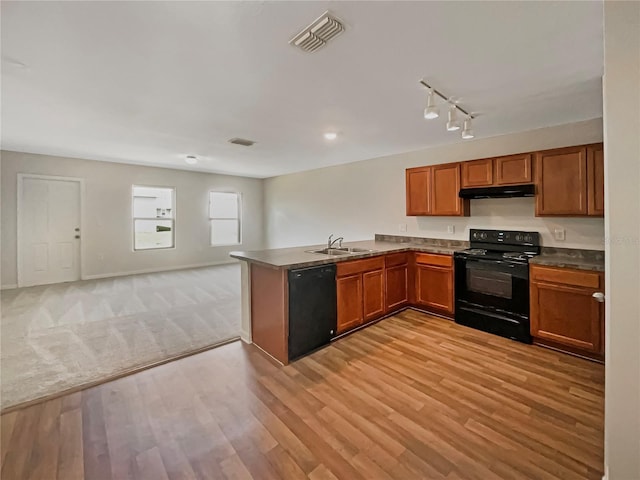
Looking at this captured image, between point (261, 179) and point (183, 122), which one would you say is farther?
point (261, 179)

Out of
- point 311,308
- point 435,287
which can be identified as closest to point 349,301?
point 311,308

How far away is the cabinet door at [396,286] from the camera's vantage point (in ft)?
12.3

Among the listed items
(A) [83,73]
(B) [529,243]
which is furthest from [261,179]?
(B) [529,243]

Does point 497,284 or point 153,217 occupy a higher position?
point 153,217

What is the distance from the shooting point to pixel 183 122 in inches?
134

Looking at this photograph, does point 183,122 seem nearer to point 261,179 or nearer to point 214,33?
point 214,33

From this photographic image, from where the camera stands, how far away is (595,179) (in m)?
2.84

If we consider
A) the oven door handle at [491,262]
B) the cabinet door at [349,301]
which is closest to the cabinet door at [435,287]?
the oven door handle at [491,262]

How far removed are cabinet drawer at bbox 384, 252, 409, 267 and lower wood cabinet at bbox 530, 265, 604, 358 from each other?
145 cm

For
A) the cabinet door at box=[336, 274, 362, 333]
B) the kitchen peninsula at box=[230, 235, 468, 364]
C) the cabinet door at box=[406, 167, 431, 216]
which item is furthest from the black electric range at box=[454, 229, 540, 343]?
the cabinet door at box=[336, 274, 362, 333]

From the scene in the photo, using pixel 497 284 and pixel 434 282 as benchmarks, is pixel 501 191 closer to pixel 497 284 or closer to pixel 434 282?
pixel 497 284

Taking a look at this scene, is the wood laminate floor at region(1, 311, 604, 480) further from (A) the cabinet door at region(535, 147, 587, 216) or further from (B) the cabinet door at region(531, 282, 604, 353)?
(A) the cabinet door at region(535, 147, 587, 216)

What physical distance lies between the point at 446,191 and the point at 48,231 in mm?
7134

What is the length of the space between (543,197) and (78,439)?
14.8 feet
